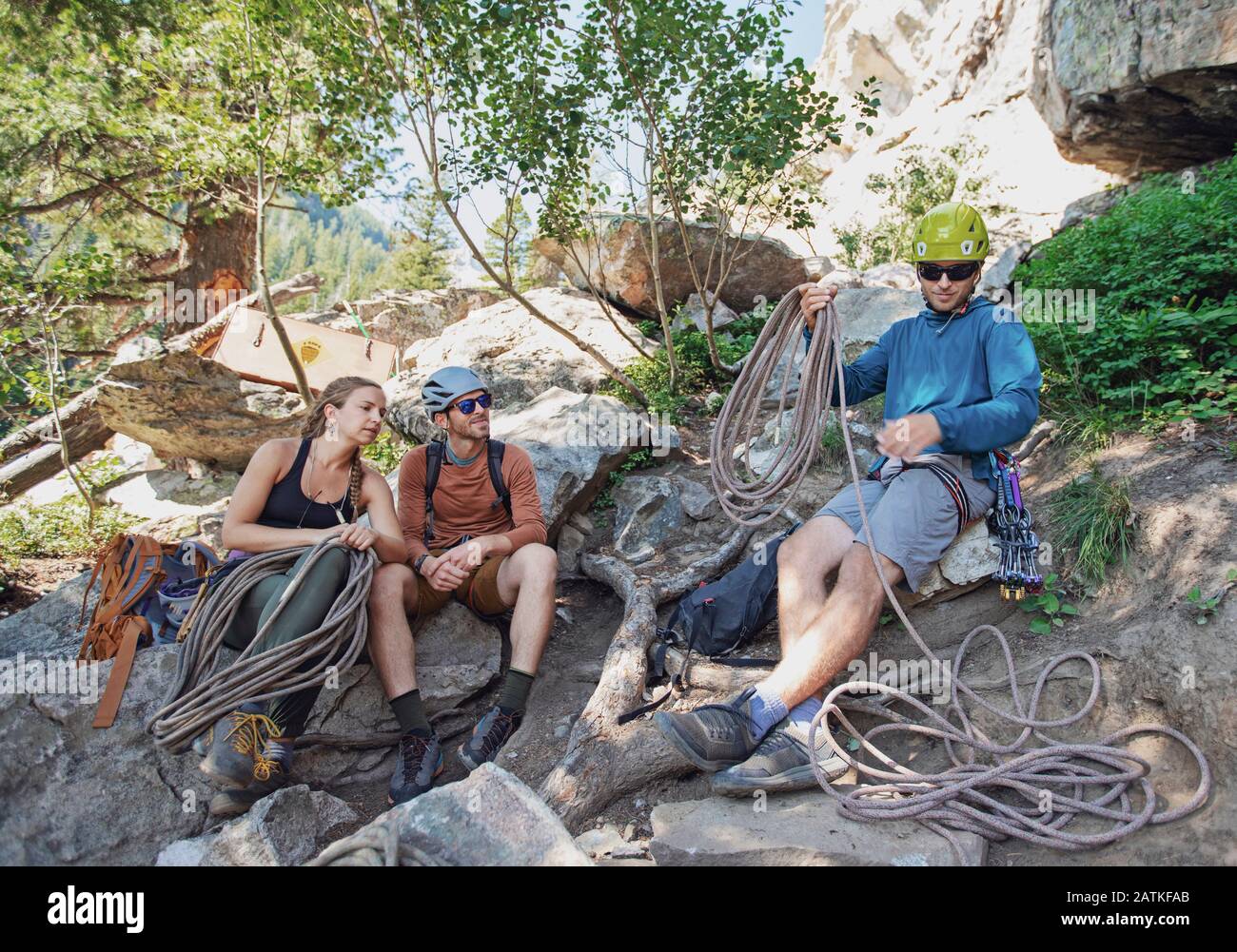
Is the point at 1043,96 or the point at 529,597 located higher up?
the point at 1043,96

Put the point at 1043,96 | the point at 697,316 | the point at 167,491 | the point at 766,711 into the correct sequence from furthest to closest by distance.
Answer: the point at 167,491 < the point at 1043,96 < the point at 697,316 < the point at 766,711

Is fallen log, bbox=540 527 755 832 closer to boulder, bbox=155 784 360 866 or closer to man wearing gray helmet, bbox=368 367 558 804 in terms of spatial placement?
man wearing gray helmet, bbox=368 367 558 804

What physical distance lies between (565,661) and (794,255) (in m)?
6.81

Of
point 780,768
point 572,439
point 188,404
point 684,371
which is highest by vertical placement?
point 684,371

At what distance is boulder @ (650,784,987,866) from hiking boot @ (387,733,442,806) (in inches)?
41.5

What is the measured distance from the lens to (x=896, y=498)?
3184 mm

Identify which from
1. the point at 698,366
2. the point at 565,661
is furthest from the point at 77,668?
the point at 698,366

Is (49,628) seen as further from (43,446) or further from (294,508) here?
(43,446)

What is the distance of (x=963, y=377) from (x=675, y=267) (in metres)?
5.88

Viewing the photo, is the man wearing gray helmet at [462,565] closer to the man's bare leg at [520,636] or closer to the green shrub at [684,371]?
the man's bare leg at [520,636]

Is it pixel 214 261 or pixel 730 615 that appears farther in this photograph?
pixel 214 261

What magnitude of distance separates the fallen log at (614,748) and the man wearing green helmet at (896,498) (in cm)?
35

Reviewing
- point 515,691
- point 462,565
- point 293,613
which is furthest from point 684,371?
point 293,613

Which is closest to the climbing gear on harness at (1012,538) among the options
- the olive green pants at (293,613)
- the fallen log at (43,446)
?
the olive green pants at (293,613)
